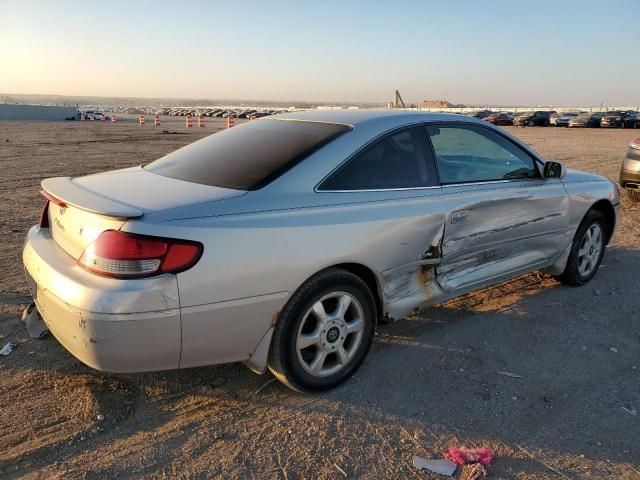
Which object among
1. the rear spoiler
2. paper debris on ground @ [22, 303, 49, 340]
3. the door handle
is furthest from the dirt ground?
the rear spoiler

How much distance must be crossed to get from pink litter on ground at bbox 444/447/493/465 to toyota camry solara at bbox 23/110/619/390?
0.80 meters

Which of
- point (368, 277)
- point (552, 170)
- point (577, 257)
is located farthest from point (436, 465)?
point (577, 257)

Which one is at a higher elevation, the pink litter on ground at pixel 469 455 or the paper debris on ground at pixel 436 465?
the pink litter on ground at pixel 469 455

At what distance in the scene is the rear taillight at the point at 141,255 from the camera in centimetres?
244

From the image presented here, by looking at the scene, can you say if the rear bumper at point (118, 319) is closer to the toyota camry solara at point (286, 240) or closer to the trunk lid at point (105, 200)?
the toyota camry solara at point (286, 240)

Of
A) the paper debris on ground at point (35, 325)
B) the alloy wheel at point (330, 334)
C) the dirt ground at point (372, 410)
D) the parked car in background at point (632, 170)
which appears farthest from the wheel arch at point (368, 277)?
the parked car in background at point (632, 170)

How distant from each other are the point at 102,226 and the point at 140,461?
1.11m

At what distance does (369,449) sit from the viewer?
104 inches

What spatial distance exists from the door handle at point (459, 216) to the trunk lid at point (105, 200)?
150 centimetres

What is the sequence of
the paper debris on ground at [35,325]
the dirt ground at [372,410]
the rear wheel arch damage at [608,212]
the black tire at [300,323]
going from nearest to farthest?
the dirt ground at [372,410], the black tire at [300,323], the paper debris on ground at [35,325], the rear wheel arch damage at [608,212]

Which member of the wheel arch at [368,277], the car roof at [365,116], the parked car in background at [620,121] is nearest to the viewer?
the wheel arch at [368,277]

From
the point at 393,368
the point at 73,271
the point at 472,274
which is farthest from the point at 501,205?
the point at 73,271

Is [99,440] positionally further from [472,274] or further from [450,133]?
[450,133]

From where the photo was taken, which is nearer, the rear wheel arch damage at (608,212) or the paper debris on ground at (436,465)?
the paper debris on ground at (436,465)
